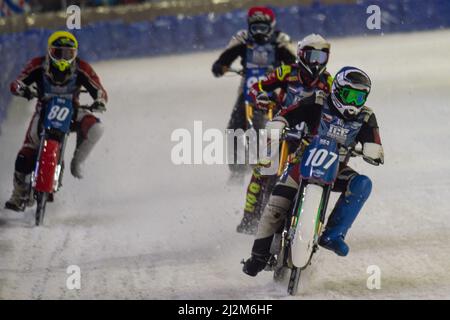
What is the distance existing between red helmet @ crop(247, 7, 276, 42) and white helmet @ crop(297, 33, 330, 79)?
2184mm

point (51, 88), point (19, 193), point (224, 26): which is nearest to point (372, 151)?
point (51, 88)

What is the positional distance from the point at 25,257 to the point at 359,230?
311 cm

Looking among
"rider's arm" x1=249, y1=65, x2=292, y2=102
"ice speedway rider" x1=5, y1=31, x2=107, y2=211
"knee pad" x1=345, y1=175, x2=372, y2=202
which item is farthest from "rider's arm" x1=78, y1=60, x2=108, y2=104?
"knee pad" x1=345, y1=175, x2=372, y2=202

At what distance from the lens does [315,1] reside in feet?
79.9

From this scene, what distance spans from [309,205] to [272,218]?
0.54 metres

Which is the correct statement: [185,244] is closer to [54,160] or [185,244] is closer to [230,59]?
[54,160]

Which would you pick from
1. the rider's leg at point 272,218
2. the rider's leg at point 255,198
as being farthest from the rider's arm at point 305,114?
the rider's leg at point 255,198

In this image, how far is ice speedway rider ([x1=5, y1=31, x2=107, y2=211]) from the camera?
11.4m

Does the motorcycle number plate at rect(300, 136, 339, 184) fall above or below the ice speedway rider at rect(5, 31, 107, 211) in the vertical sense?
below

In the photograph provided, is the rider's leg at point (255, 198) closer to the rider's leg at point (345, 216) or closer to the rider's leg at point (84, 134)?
the rider's leg at point (84, 134)

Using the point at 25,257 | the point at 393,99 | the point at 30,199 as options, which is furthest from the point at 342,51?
the point at 25,257

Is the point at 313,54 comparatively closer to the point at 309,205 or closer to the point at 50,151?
the point at 309,205

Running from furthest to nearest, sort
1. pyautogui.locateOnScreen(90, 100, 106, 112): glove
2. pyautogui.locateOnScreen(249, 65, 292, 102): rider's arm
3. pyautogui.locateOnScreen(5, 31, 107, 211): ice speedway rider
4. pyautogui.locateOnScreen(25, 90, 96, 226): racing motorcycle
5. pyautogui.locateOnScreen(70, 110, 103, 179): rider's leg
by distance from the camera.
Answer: pyautogui.locateOnScreen(70, 110, 103, 179): rider's leg
pyautogui.locateOnScreen(90, 100, 106, 112): glove
pyautogui.locateOnScreen(5, 31, 107, 211): ice speedway rider
pyautogui.locateOnScreen(25, 90, 96, 226): racing motorcycle
pyautogui.locateOnScreen(249, 65, 292, 102): rider's arm

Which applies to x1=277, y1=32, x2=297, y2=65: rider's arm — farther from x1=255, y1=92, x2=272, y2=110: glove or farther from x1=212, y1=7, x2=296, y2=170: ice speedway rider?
x1=255, y1=92, x2=272, y2=110: glove
